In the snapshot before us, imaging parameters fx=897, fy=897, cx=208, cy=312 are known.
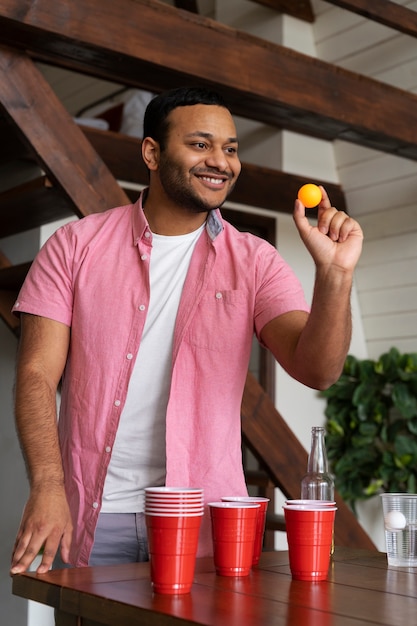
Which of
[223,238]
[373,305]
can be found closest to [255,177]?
[373,305]

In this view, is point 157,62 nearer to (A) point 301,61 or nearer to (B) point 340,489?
(A) point 301,61

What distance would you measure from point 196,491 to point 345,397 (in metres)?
3.41

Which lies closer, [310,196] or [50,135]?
[310,196]

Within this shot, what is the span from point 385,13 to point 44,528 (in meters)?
2.58

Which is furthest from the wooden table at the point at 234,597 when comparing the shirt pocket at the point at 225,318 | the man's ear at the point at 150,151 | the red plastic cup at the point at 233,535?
the man's ear at the point at 150,151

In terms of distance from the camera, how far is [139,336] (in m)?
1.91

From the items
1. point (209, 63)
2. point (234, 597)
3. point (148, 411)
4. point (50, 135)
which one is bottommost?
point (234, 597)

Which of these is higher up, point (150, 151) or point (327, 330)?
point (150, 151)

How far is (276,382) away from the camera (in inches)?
179

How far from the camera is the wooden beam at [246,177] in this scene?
385 centimetres

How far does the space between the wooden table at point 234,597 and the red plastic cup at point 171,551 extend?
23 mm

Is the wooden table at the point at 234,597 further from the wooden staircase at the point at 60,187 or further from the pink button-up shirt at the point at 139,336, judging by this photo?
the wooden staircase at the point at 60,187

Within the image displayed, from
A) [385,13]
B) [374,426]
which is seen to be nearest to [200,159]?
[385,13]

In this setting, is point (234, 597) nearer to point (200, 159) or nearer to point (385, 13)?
point (200, 159)
